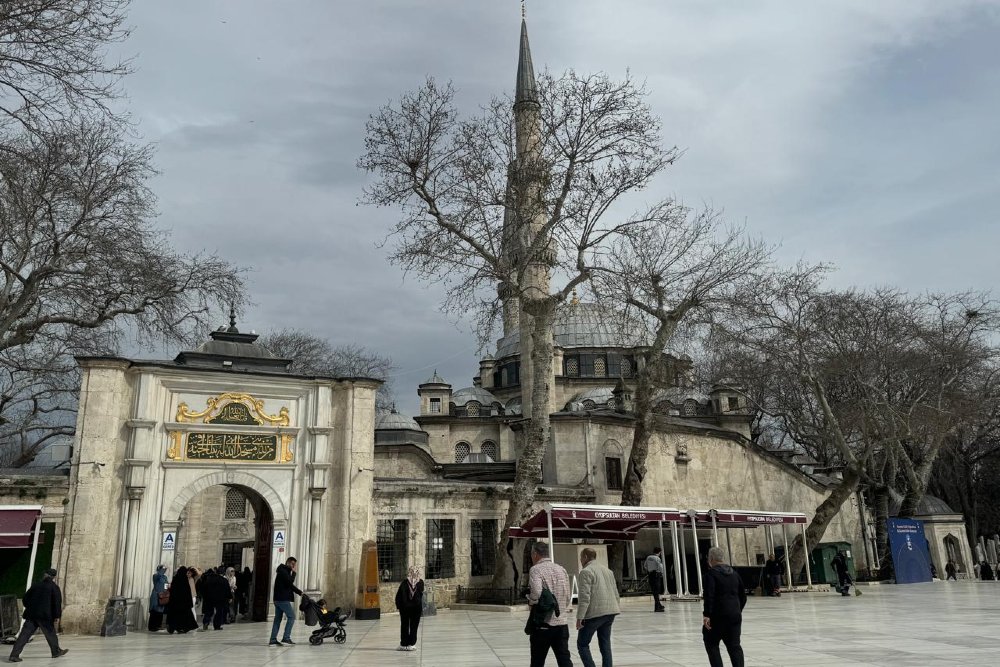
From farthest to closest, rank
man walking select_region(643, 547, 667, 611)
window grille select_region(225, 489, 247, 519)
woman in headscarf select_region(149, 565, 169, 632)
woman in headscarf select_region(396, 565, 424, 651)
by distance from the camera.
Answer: window grille select_region(225, 489, 247, 519)
man walking select_region(643, 547, 667, 611)
woman in headscarf select_region(149, 565, 169, 632)
woman in headscarf select_region(396, 565, 424, 651)

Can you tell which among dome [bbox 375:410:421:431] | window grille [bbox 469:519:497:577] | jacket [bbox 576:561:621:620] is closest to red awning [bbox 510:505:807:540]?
window grille [bbox 469:519:497:577]

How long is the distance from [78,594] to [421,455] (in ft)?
56.9

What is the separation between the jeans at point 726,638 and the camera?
6438 millimetres

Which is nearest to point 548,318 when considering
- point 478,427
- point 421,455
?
point 421,455

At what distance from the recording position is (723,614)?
255 inches

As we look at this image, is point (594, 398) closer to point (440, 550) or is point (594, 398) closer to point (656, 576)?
point (440, 550)

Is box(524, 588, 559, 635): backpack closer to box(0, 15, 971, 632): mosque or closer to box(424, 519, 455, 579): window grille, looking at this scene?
box(0, 15, 971, 632): mosque

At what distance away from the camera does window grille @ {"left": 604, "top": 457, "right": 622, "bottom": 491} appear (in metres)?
25.8

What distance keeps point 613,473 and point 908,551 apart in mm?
10251

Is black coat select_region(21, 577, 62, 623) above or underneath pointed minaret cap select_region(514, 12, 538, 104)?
underneath

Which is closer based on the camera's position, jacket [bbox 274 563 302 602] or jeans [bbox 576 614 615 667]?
jeans [bbox 576 614 615 667]

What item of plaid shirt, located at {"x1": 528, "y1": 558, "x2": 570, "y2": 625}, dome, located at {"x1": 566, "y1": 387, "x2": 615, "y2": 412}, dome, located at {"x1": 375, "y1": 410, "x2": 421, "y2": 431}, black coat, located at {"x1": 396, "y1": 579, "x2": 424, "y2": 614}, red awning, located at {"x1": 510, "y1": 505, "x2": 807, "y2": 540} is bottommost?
black coat, located at {"x1": 396, "y1": 579, "x2": 424, "y2": 614}

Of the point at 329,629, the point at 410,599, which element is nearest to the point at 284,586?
the point at 329,629

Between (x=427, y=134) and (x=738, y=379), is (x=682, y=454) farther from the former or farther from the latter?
(x=427, y=134)
